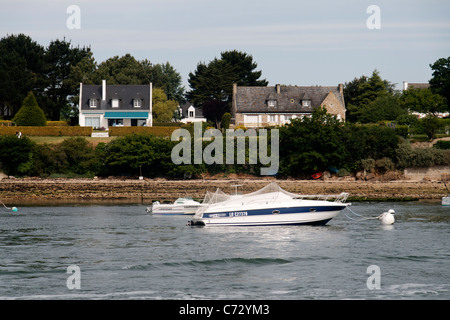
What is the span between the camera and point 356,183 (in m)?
67.9

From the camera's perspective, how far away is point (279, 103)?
100000 mm

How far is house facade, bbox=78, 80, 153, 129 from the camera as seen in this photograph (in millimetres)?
97312

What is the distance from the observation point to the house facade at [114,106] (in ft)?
319

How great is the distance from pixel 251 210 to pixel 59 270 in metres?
14.5

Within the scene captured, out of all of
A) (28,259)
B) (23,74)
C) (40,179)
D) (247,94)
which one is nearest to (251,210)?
(28,259)

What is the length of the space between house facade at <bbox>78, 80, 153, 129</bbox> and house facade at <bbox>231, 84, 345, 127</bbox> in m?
13.6

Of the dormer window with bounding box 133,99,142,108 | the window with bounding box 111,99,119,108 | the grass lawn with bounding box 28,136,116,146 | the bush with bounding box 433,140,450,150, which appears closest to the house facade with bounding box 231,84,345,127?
the dormer window with bounding box 133,99,142,108

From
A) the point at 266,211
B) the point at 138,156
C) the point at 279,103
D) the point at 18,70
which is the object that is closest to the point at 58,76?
the point at 18,70

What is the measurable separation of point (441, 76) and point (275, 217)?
230 ft

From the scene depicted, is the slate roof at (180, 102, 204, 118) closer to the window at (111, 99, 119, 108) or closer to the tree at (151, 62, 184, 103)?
the tree at (151, 62, 184, 103)

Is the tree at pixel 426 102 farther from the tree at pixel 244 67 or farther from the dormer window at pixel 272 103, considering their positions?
the tree at pixel 244 67
